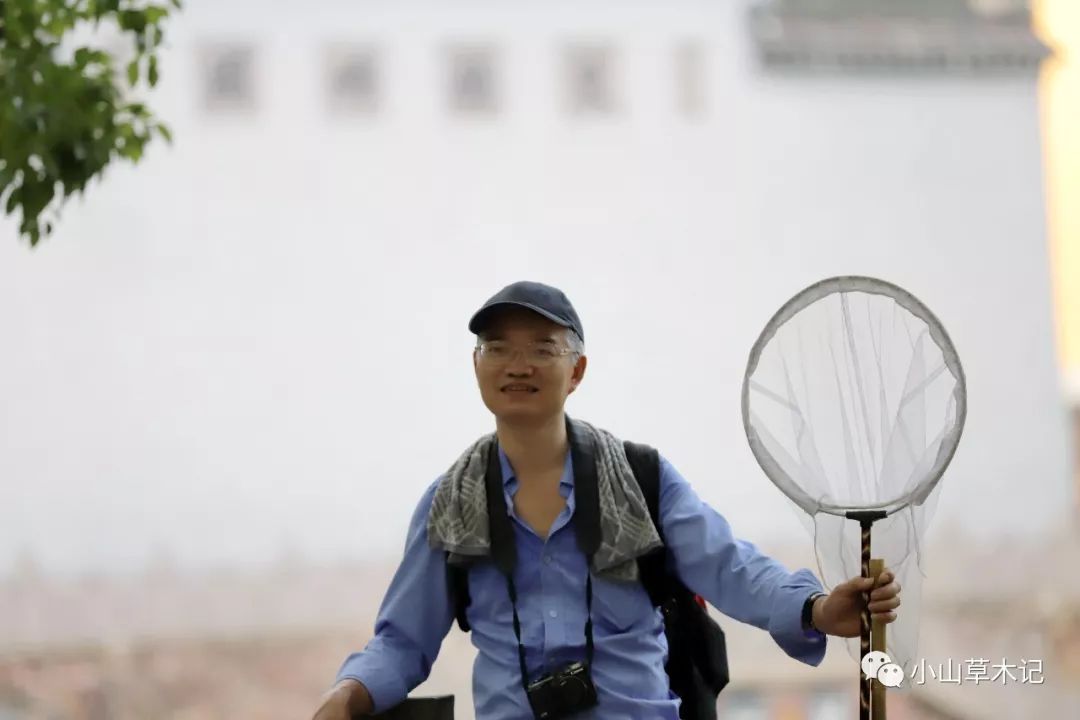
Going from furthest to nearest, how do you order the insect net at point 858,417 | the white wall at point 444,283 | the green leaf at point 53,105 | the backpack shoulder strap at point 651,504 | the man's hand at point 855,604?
the white wall at point 444,283
the green leaf at point 53,105
the backpack shoulder strap at point 651,504
the insect net at point 858,417
the man's hand at point 855,604

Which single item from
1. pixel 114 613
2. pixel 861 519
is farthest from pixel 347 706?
pixel 114 613

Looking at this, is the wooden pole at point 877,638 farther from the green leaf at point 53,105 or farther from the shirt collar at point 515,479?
the green leaf at point 53,105

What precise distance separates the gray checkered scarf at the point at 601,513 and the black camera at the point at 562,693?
114 millimetres

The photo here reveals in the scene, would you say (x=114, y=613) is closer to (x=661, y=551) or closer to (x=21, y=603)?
(x=21, y=603)

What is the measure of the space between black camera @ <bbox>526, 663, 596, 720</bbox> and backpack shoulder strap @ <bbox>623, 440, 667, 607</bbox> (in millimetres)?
134

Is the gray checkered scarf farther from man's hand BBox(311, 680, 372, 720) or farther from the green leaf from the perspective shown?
the green leaf

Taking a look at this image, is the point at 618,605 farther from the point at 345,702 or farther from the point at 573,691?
the point at 345,702

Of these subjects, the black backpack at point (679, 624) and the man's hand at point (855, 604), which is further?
the black backpack at point (679, 624)

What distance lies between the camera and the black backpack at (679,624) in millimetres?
1794

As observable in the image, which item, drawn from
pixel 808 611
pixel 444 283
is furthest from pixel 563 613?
pixel 444 283

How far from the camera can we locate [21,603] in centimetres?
629

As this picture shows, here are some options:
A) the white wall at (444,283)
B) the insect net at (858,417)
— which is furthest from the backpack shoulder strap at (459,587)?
the white wall at (444,283)

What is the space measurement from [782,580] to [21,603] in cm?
522

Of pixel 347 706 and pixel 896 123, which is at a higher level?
pixel 896 123
